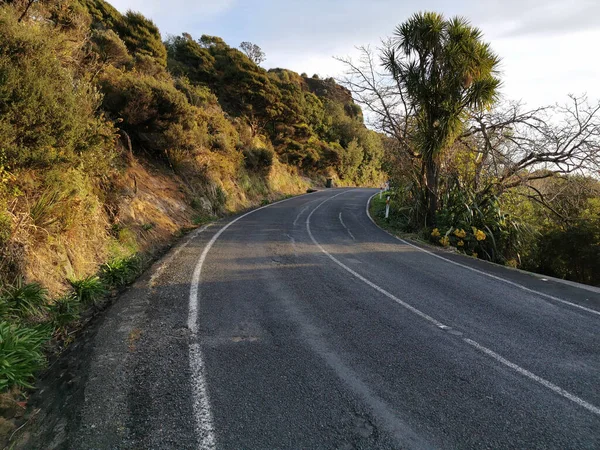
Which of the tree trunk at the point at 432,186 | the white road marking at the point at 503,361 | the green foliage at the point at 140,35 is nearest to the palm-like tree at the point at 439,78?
the tree trunk at the point at 432,186

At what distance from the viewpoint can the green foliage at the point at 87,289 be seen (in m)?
5.50

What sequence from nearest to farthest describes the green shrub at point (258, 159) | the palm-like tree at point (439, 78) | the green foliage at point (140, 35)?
the palm-like tree at point (439, 78) < the green foliage at point (140, 35) < the green shrub at point (258, 159)

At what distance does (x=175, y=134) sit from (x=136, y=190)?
4255 millimetres

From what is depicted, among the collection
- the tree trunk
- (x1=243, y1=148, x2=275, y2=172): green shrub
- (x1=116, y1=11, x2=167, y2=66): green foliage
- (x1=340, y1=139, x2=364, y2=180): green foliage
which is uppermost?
(x1=116, y1=11, x2=167, y2=66): green foliage

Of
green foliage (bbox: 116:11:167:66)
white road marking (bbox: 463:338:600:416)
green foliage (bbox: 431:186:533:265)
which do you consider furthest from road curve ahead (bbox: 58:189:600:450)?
green foliage (bbox: 116:11:167:66)

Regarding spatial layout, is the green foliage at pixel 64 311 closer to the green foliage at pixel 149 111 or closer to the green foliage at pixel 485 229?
the green foliage at pixel 149 111

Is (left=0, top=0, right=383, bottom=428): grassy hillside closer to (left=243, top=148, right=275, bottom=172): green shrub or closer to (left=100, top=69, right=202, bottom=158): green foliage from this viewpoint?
(left=100, top=69, right=202, bottom=158): green foliage

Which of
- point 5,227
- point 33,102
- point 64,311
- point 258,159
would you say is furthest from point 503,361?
point 258,159

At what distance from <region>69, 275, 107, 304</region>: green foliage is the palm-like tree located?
11012mm

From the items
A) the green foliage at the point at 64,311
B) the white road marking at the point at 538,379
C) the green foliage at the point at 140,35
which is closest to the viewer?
the white road marking at the point at 538,379

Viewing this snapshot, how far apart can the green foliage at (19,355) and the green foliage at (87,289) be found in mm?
1389

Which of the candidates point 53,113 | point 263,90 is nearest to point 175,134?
point 53,113

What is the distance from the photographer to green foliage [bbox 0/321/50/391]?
10.9ft

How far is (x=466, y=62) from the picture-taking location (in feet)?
38.5
